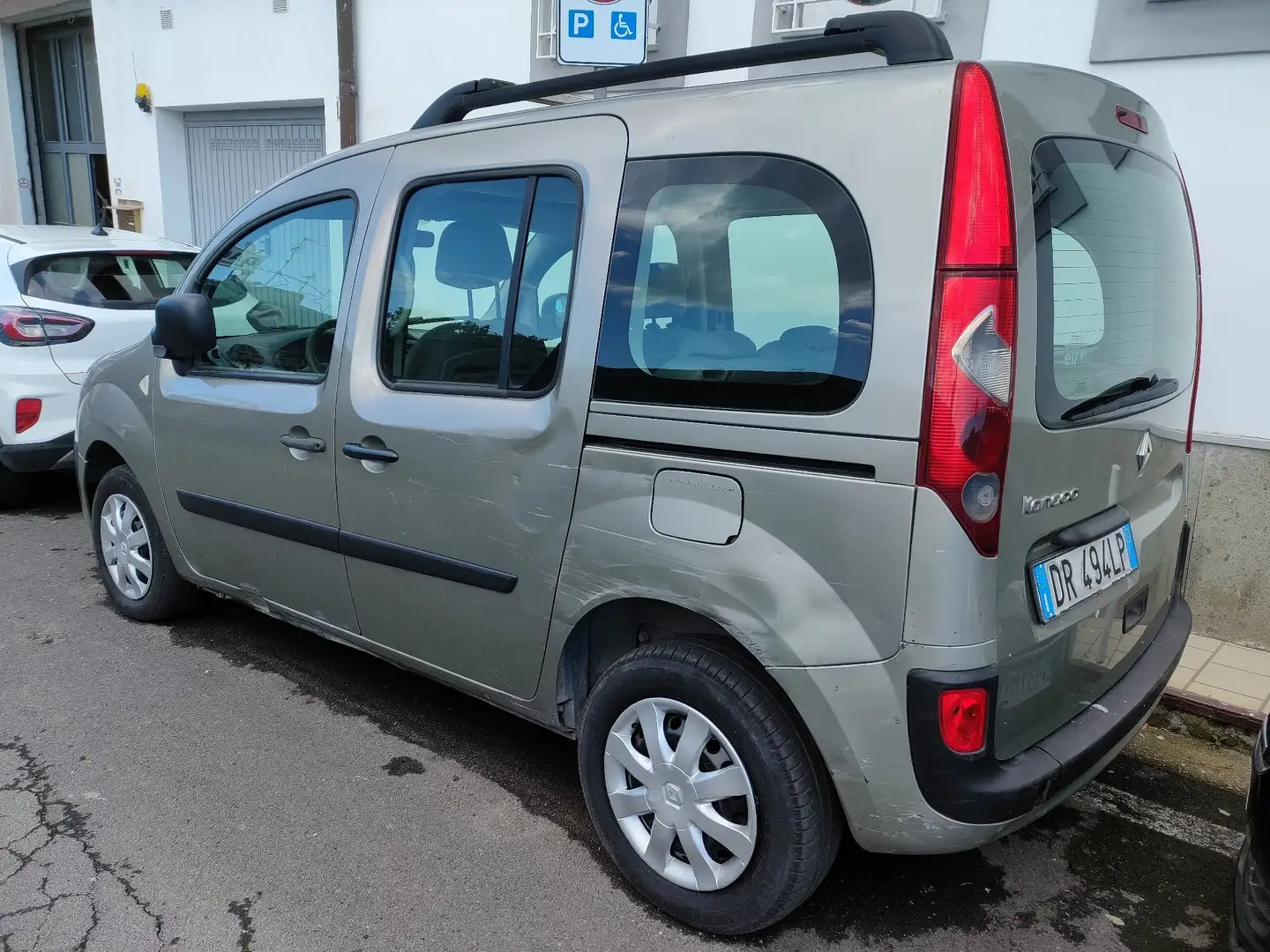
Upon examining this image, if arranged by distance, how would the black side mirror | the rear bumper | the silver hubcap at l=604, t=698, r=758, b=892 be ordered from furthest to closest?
the black side mirror
the silver hubcap at l=604, t=698, r=758, b=892
the rear bumper

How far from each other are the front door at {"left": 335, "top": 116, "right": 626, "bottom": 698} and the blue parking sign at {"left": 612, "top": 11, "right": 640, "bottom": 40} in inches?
52.3

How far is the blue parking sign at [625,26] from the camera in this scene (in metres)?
3.76

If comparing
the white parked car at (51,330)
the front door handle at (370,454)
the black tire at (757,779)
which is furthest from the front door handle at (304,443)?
the white parked car at (51,330)

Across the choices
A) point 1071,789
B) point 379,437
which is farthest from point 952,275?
point 379,437

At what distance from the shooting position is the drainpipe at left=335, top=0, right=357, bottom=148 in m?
7.72

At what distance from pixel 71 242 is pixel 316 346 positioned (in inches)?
139

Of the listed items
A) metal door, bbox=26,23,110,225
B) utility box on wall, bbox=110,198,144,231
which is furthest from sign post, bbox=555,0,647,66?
metal door, bbox=26,23,110,225

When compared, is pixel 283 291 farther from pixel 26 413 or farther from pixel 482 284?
pixel 26 413

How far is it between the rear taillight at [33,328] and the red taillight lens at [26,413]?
31 centimetres

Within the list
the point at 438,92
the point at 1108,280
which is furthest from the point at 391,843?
the point at 438,92

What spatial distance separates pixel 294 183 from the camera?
323 cm

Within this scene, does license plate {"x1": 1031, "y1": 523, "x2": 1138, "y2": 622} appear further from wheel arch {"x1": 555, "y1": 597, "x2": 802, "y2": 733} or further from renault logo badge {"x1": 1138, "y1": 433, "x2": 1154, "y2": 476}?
wheel arch {"x1": 555, "y1": 597, "x2": 802, "y2": 733}

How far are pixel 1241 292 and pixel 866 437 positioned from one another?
3.13 meters

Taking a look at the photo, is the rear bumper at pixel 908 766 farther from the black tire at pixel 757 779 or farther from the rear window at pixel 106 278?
the rear window at pixel 106 278
